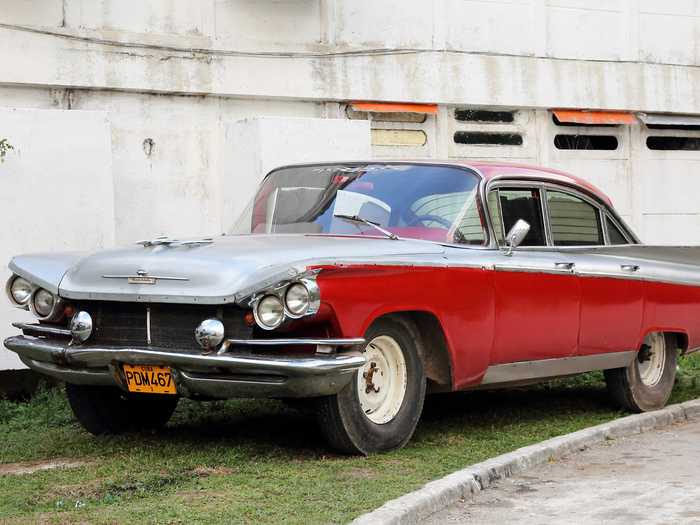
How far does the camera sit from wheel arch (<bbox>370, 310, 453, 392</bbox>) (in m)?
7.61

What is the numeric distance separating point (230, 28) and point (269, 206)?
5254 millimetres

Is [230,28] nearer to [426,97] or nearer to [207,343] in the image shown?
[426,97]

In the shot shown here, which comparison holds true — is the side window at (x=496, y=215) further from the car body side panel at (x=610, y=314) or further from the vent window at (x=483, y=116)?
the vent window at (x=483, y=116)

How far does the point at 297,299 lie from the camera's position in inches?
266

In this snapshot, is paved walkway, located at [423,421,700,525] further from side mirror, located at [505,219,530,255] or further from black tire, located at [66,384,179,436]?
black tire, located at [66,384,179,436]

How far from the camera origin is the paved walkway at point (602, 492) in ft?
20.0

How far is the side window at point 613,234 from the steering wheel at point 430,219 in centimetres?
195

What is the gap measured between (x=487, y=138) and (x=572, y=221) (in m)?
6.38

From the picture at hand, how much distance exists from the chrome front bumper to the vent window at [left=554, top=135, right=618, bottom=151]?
975cm

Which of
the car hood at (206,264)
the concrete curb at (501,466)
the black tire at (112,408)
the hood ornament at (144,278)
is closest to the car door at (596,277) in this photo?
the concrete curb at (501,466)

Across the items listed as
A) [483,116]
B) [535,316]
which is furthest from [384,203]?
[483,116]

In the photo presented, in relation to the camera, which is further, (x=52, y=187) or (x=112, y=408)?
(x=52, y=187)

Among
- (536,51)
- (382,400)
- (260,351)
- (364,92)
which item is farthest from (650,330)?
(536,51)

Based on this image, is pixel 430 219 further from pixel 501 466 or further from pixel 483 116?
pixel 483 116
